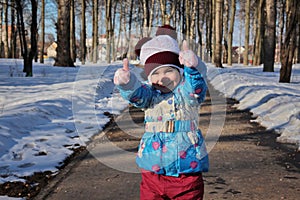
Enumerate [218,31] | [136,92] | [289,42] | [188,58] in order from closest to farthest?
[188,58] < [136,92] < [289,42] < [218,31]

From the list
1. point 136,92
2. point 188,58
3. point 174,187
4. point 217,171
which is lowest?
point 217,171

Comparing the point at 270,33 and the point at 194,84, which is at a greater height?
the point at 270,33

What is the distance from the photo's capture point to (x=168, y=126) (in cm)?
264

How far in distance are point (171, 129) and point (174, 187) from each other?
1.18 feet

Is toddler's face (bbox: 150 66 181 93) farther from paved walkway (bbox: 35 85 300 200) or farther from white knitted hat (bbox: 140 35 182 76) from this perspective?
paved walkway (bbox: 35 85 300 200)

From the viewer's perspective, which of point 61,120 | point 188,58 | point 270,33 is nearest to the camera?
point 188,58

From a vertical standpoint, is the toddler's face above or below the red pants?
above

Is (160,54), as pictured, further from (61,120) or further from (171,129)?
(61,120)

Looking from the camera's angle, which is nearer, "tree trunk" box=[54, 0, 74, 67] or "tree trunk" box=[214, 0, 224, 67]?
"tree trunk" box=[54, 0, 74, 67]

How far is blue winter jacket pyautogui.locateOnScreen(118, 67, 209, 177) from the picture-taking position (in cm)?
258

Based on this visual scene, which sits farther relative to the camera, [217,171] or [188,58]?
[217,171]

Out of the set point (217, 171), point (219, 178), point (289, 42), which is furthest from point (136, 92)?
point (289, 42)

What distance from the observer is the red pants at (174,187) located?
2.61m

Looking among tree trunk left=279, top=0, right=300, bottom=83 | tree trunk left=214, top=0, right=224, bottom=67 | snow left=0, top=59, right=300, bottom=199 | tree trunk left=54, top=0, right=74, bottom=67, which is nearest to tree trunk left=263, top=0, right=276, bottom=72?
tree trunk left=214, top=0, right=224, bottom=67
